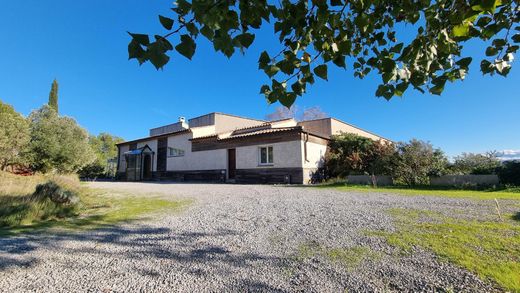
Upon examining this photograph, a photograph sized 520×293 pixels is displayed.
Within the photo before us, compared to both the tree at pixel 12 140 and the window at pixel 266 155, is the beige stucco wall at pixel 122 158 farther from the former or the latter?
the window at pixel 266 155

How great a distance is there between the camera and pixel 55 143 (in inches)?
504

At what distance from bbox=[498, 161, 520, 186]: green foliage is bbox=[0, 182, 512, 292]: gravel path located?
936cm

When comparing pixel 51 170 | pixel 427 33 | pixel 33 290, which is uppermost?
pixel 427 33

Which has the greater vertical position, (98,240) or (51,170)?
(51,170)

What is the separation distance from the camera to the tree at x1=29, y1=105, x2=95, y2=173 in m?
12.5

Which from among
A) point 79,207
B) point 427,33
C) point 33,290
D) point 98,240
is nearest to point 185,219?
point 98,240

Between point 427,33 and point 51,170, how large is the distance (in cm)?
1675

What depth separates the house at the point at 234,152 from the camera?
13.6 m

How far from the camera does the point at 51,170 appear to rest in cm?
1316

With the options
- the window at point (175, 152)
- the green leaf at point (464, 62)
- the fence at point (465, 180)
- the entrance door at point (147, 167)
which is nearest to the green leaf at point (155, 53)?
the green leaf at point (464, 62)

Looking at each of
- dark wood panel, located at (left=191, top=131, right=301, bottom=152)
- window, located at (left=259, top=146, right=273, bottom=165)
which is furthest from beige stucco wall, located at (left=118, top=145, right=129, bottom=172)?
window, located at (left=259, top=146, right=273, bottom=165)

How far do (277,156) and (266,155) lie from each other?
3.01ft

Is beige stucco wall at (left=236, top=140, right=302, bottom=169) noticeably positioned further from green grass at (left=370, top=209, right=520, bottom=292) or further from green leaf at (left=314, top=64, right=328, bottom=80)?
green leaf at (left=314, top=64, right=328, bottom=80)

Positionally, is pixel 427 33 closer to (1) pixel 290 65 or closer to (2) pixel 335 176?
(1) pixel 290 65
